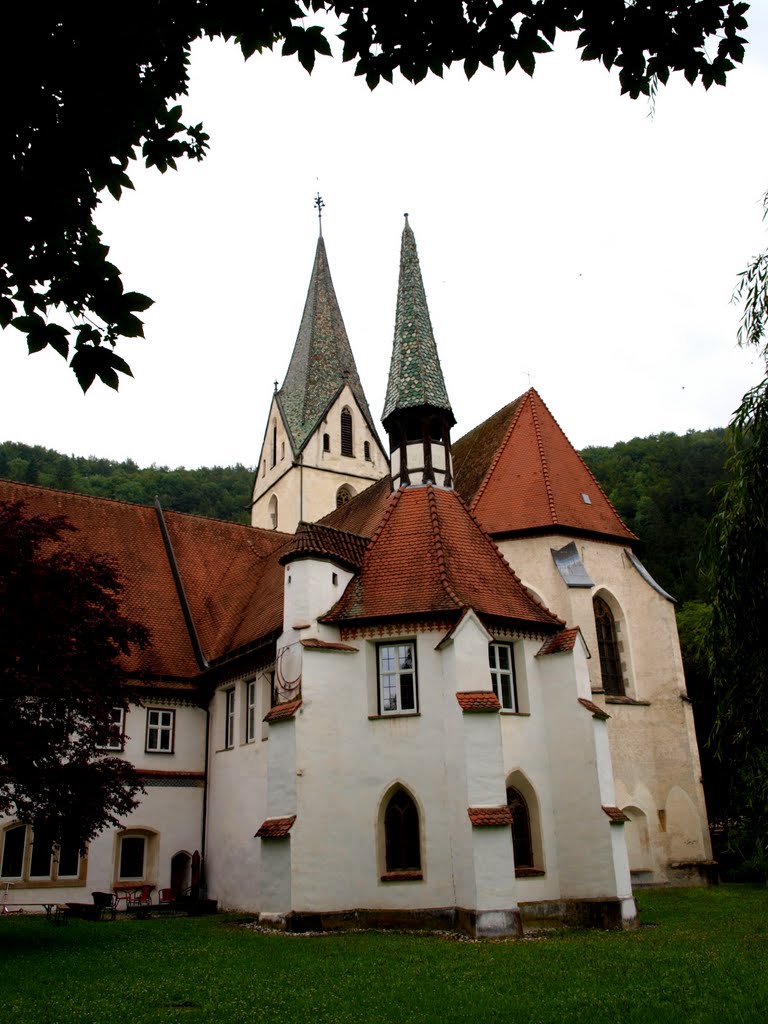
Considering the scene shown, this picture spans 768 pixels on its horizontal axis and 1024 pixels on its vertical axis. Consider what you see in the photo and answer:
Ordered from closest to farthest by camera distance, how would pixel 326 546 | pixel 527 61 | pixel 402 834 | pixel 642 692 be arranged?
pixel 527 61 → pixel 402 834 → pixel 326 546 → pixel 642 692

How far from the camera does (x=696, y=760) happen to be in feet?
73.9

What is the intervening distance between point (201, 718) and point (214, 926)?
23.9 feet

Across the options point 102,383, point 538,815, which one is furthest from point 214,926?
point 102,383

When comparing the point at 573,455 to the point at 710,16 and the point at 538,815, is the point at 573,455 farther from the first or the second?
the point at 710,16

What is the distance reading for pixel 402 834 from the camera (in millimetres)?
16391

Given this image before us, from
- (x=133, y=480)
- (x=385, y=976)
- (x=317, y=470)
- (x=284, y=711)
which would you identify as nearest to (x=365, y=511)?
(x=284, y=711)

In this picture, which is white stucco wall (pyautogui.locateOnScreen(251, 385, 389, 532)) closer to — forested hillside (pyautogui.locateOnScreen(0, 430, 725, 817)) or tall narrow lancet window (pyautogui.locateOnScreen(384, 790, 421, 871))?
forested hillside (pyautogui.locateOnScreen(0, 430, 725, 817))

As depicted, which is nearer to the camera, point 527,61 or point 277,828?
point 527,61

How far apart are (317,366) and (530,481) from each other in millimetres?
21146

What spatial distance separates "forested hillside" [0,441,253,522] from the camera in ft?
186

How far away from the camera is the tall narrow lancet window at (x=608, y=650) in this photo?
2309 cm

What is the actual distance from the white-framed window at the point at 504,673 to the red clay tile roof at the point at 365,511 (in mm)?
5757

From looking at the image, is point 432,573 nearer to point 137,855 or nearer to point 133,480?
point 137,855

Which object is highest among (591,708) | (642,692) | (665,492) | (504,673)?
(665,492)
